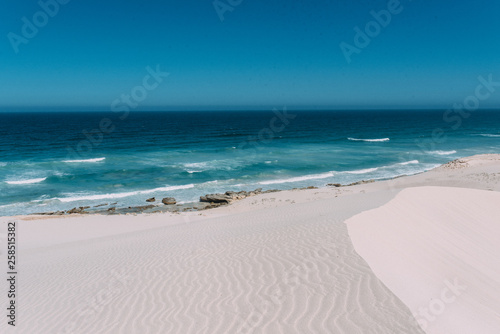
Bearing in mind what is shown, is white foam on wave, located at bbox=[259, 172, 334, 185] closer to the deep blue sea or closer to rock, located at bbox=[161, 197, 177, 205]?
the deep blue sea

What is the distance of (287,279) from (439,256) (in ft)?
13.2

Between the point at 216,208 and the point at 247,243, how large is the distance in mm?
11564

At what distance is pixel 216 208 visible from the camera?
67.8 ft

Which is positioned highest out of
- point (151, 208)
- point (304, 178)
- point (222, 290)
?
point (222, 290)

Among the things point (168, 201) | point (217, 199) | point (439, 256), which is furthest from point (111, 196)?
point (439, 256)

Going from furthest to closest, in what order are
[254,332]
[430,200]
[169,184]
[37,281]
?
1. [169,184]
2. [430,200]
3. [37,281]
4. [254,332]

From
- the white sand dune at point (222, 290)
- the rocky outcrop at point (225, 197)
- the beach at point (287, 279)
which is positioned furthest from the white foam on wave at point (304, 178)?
the white sand dune at point (222, 290)

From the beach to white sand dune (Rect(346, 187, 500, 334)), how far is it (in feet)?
0.10

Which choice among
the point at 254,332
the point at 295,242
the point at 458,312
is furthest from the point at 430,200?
the point at 254,332

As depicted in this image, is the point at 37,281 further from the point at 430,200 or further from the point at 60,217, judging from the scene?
the point at 430,200

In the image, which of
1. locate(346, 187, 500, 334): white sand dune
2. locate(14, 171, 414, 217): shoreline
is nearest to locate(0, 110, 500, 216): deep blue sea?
locate(14, 171, 414, 217): shoreline

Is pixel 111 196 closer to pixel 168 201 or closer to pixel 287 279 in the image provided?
pixel 168 201

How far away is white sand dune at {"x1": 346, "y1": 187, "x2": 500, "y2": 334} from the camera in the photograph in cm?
500

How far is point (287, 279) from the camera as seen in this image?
19.8 feet
